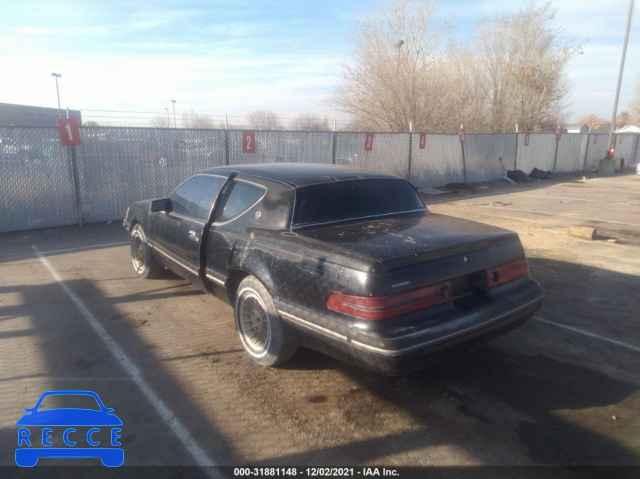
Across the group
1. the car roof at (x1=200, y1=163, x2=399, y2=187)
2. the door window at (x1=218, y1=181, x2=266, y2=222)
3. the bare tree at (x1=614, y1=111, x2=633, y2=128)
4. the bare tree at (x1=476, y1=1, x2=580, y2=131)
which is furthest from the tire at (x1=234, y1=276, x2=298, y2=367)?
the bare tree at (x1=614, y1=111, x2=633, y2=128)

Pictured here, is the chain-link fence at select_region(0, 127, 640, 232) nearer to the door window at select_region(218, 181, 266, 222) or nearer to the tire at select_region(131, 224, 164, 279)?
the tire at select_region(131, 224, 164, 279)

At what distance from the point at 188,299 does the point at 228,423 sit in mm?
2659

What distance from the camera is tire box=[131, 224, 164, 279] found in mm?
6160

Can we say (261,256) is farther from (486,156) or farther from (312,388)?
(486,156)

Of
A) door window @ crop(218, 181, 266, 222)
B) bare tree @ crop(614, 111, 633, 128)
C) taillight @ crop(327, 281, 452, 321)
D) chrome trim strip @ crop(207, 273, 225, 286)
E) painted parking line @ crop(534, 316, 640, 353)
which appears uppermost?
bare tree @ crop(614, 111, 633, 128)

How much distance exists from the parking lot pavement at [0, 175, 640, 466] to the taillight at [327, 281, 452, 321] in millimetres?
771

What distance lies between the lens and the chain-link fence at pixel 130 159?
9.35 meters

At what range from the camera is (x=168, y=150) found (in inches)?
439

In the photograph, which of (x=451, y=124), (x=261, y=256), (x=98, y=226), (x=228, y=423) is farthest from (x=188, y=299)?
(x=451, y=124)

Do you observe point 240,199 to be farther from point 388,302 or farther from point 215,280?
point 388,302

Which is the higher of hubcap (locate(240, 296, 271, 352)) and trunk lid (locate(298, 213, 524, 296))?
trunk lid (locate(298, 213, 524, 296))

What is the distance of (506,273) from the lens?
12.4 feet

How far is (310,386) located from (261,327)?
630 millimetres

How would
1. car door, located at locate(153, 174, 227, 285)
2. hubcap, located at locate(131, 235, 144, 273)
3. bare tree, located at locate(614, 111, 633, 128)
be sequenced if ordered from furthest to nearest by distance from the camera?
1. bare tree, located at locate(614, 111, 633, 128)
2. hubcap, located at locate(131, 235, 144, 273)
3. car door, located at locate(153, 174, 227, 285)
